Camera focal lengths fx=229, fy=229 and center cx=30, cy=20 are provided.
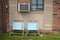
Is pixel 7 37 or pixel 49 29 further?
pixel 49 29

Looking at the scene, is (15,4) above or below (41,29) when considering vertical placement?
above

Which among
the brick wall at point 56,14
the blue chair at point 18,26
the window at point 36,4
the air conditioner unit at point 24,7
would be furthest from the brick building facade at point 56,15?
the blue chair at point 18,26

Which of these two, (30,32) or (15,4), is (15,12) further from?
(30,32)

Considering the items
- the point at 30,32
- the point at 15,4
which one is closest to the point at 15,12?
the point at 15,4

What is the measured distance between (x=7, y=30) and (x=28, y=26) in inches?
33.0

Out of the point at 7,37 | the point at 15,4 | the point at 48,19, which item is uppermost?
the point at 15,4

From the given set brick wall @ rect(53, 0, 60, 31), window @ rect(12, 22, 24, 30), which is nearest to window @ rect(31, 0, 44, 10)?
brick wall @ rect(53, 0, 60, 31)

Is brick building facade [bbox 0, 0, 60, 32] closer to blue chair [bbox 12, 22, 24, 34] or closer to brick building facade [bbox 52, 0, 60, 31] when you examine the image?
brick building facade [bbox 52, 0, 60, 31]

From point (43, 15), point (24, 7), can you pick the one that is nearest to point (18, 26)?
point (24, 7)

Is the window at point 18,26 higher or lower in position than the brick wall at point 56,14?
lower

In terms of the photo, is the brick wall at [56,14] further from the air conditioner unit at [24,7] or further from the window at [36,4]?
the air conditioner unit at [24,7]

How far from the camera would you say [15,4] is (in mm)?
8805

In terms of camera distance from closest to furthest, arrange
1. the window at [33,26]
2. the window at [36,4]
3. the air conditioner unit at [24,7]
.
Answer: the window at [33,26] → the air conditioner unit at [24,7] → the window at [36,4]

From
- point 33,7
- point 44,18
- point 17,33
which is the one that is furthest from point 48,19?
point 17,33
